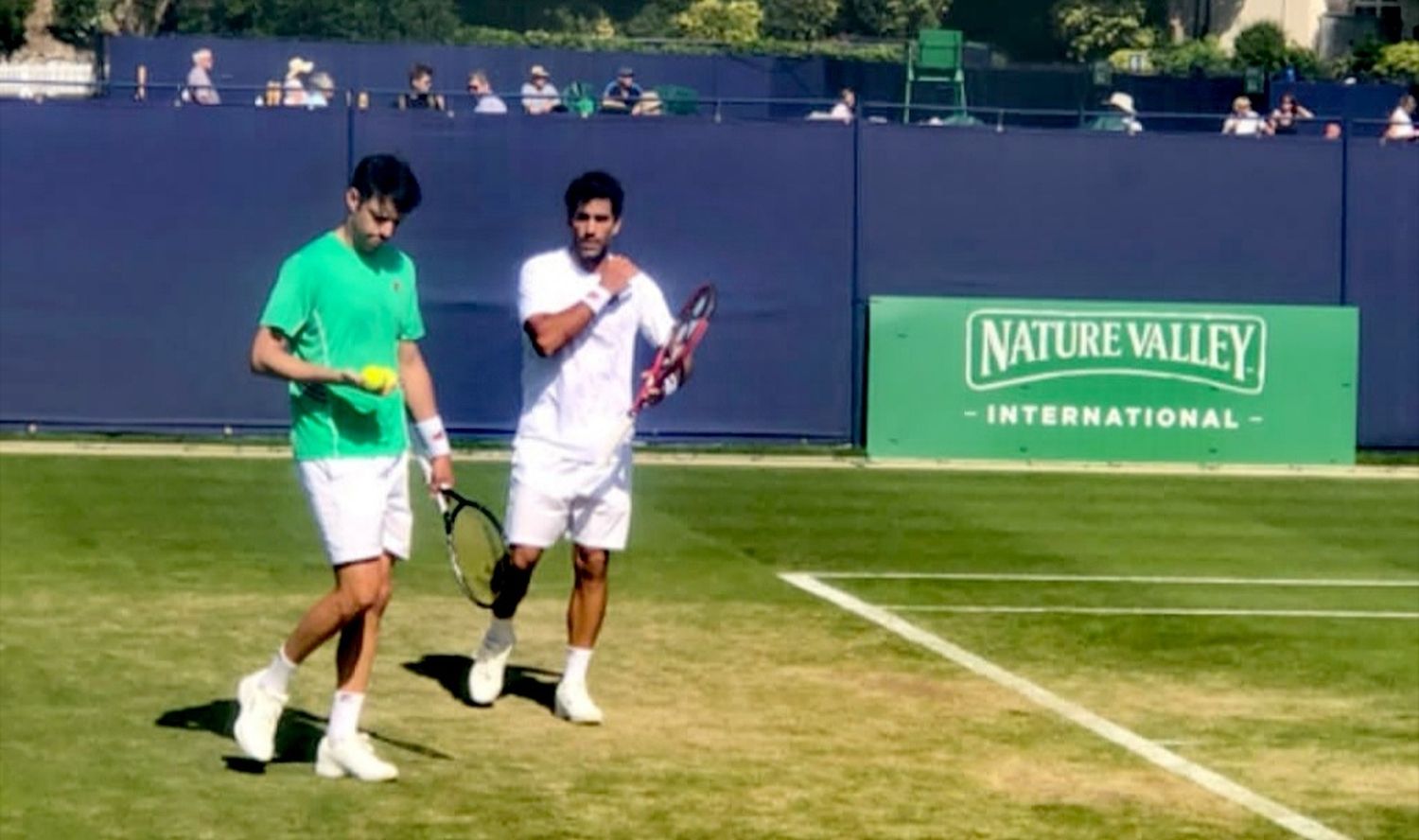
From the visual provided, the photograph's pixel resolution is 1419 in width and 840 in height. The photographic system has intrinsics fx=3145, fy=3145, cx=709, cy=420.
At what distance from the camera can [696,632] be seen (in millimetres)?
15508

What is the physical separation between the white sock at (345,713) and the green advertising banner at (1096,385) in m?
14.3

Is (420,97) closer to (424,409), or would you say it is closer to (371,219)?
(424,409)

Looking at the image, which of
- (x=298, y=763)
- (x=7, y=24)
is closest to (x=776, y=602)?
(x=298, y=763)

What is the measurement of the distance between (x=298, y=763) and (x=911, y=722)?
107 inches

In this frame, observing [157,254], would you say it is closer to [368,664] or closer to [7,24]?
[368,664]

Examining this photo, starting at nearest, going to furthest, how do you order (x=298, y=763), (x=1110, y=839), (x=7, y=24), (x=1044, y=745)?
1. (x=1110, y=839)
2. (x=298, y=763)
3. (x=1044, y=745)
4. (x=7, y=24)

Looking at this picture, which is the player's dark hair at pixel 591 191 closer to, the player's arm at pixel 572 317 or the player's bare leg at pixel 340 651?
the player's arm at pixel 572 317

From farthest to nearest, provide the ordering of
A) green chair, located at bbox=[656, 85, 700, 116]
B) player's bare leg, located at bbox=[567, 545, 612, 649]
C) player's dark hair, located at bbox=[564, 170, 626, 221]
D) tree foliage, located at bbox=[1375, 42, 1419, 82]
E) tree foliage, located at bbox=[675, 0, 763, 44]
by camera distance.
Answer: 1. tree foliage, located at bbox=[675, 0, 763, 44]
2. tree foliage, located at bbox=[1375, 42, 1419, 82]
3. green chair, located at bbox=[656, 85, 700, 116]
4. player's bare leg, located at bbox=[567, 545, 612, 649]
5. player's dark hair, located at bbox=[564, 170, 626, 221]

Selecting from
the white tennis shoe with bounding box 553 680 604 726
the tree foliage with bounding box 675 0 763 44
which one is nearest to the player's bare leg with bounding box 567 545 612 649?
the white tennis shoe with bounding box 553 680 604 726

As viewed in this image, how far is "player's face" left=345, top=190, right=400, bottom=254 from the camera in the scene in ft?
36.7

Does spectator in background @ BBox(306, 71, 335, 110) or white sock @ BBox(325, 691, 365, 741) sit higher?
spectator in background @ BBox(306, 71, 335, 110)

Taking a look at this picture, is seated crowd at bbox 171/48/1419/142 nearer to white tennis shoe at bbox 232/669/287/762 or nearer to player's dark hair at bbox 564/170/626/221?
player's dark hair at bbox 564/170/626/221

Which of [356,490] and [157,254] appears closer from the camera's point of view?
[356,490]

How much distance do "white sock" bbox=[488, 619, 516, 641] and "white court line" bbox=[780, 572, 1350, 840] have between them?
7.86ft
